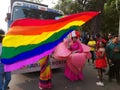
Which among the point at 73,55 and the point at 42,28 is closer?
the point at 42,28

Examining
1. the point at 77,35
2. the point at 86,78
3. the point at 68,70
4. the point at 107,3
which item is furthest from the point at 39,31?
the point at 107,3

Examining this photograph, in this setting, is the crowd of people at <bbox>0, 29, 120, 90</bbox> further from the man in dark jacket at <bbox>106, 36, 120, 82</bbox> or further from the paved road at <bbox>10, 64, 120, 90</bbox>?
the paved road at <bbox>10, 64, 120, 90</bbox>

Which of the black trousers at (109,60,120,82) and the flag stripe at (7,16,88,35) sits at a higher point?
the flag stripe at (7,16,88,35)

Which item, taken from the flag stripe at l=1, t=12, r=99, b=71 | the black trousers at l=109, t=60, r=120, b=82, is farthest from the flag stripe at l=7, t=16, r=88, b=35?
the black trousers at l=109, t=60, r=120, b=82

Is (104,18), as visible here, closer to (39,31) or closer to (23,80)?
(23,80)

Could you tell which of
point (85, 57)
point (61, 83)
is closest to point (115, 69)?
point (85, 57)

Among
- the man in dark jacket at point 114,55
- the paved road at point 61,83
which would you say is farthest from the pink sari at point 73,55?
the man in dark jacket at point 114,55

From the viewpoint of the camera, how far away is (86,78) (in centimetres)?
891

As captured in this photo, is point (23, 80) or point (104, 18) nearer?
point (23, 80)

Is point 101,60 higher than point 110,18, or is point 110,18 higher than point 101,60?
point 110,18

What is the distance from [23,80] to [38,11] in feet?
10.4

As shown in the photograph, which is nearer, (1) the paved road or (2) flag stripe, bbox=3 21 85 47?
(2) flag stripe, bbox=3 21 85 47

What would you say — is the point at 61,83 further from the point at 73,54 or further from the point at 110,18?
the point at 110,18

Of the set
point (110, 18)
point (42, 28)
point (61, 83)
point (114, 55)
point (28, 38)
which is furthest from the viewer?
point (110, 18)
